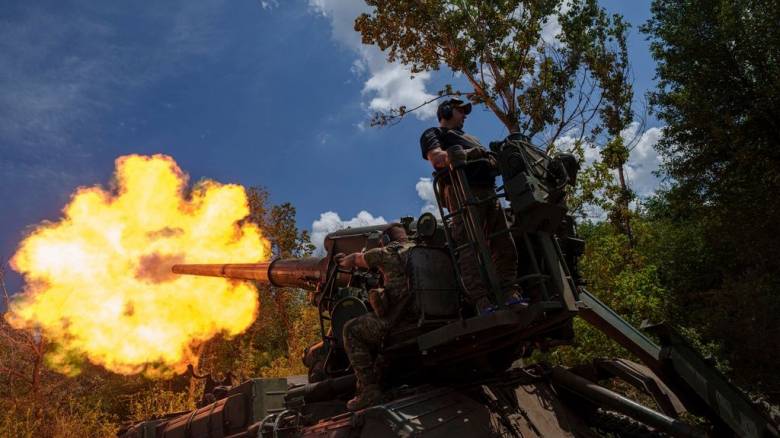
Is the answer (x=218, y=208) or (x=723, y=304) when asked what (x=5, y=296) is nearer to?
(x=218, y=208)

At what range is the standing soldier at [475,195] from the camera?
18.6ft

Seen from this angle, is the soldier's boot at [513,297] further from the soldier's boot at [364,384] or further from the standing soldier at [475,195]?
the soldier's boot at [364,384]

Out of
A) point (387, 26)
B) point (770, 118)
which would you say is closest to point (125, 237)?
point (387, 26)

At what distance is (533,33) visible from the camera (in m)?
17.2

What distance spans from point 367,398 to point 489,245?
1937mm

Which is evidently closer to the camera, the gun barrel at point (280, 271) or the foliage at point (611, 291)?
the gun barrel at point (280, 271)

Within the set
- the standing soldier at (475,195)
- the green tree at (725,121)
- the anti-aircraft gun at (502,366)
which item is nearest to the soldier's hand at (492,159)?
the standing soldier at (475,195)

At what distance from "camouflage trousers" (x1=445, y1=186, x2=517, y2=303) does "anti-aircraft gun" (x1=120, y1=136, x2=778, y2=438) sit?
104 millimetres

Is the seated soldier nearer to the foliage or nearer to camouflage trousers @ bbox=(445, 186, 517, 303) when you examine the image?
camouflage trousers @ bbox=(445, 186, 517, 303)

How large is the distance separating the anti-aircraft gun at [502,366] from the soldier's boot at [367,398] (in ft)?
0.32

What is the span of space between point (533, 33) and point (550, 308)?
1371cm

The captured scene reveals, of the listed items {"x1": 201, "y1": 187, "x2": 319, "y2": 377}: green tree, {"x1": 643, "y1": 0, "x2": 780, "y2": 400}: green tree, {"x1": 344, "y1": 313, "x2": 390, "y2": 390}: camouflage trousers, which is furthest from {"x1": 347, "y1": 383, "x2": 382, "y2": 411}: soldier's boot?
{"x1": 201, "y1": 187, "x2": 319, "y2": 377}: green tree

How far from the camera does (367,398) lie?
5934mm

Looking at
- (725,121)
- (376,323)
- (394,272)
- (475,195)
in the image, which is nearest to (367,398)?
(376,323)
